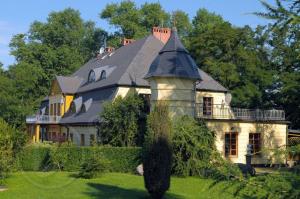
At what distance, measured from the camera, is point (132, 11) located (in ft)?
208

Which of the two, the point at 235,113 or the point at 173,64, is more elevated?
the point at 173,64

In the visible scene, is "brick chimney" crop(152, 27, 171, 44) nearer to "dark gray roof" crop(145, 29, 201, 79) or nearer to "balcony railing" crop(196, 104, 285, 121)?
"balcony railing" crop(196, 104, 285, 121)

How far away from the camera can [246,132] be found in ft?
107

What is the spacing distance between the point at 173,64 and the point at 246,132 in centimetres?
806

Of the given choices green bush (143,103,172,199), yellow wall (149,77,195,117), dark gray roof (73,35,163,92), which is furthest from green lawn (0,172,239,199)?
dark gray roof (73,35,163,92)

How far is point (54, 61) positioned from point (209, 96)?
→ 33.2 meters

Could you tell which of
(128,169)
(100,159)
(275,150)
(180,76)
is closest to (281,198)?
(275,150)

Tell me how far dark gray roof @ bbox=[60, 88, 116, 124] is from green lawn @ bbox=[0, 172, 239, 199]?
10456 millimetres

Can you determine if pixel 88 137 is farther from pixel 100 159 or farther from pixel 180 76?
pixel 100 159

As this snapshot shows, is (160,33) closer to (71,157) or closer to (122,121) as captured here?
(122,121)

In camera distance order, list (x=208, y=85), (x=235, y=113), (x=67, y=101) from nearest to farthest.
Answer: (x=235, y=113) < (x=208, y=85) < (x=67, y=101)

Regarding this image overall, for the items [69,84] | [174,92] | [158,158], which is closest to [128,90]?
[174,92]

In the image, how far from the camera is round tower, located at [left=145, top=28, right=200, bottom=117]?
27.8m

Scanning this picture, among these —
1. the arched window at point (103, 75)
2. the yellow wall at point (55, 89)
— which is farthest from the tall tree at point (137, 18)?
the arched window at point (103, 75)
